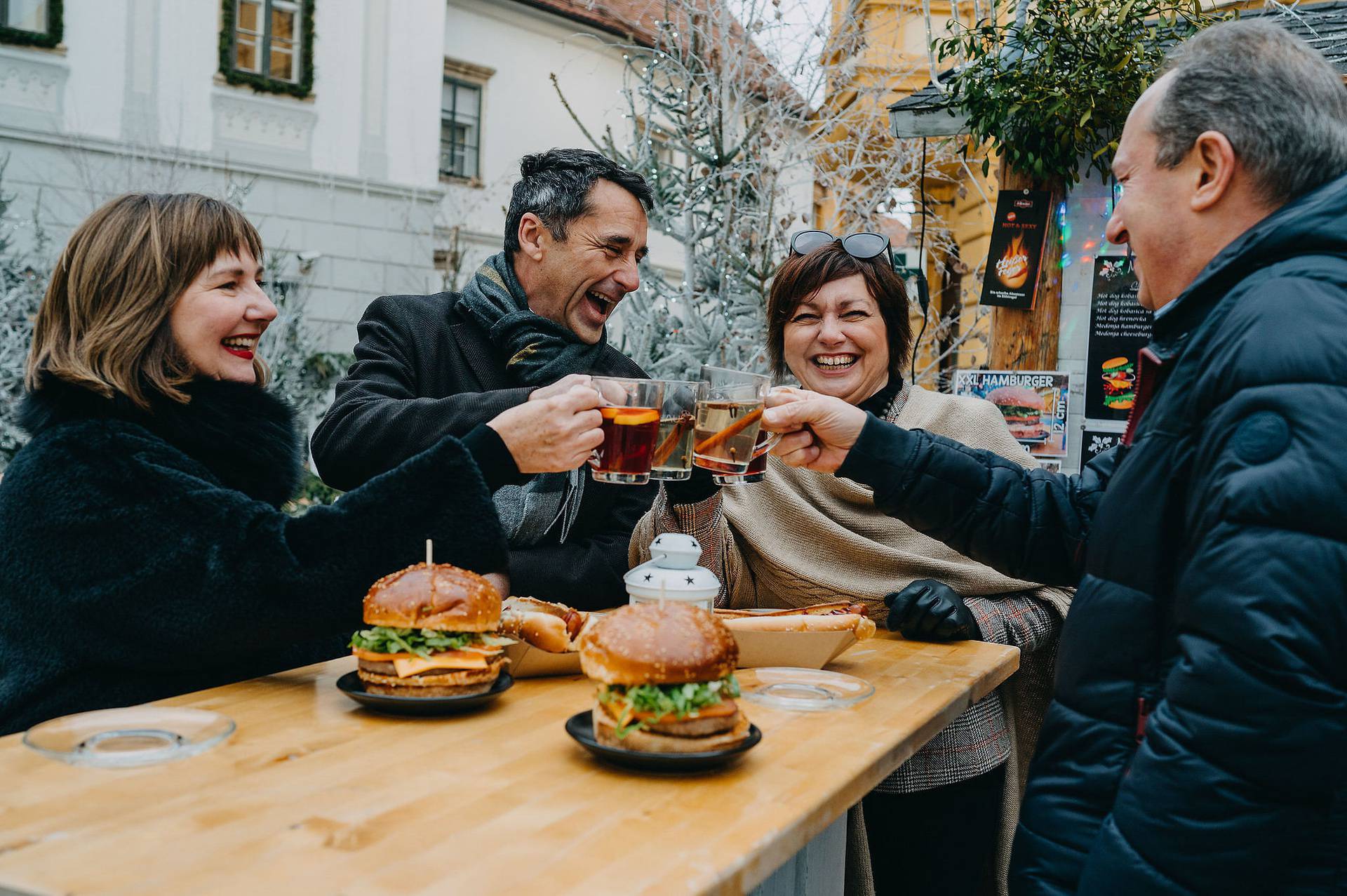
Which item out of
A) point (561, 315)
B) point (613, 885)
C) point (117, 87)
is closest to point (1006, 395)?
point (561, 315)

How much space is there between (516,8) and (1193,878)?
1896 cm

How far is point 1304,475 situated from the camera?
52.1 inches

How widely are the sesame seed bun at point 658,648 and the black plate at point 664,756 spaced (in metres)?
0.10

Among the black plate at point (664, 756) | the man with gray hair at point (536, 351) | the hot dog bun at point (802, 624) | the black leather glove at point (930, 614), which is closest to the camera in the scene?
the black plate at point (664, 756)

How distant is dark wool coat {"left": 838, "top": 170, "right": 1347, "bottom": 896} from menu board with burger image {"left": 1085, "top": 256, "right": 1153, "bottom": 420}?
3164mm

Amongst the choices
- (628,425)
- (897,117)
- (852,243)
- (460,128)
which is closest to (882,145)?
(897,117)

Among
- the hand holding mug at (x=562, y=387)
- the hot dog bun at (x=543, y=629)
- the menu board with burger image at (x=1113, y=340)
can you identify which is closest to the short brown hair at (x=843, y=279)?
the hand holding mug at (x=562, y=387)

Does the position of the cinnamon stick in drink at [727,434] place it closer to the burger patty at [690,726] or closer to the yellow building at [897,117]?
the burger patty at [690,726]

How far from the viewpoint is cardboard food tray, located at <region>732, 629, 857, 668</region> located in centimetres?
222

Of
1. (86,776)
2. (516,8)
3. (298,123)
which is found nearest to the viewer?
(86,776)

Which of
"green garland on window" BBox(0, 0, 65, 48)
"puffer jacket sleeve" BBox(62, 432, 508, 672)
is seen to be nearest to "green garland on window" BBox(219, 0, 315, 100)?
"green garland on window" BBox(0, 0, 65, 48)

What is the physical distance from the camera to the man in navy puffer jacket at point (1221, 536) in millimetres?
1322

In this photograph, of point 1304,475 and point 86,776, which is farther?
point 86,776

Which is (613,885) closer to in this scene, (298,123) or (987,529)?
(987,529)
